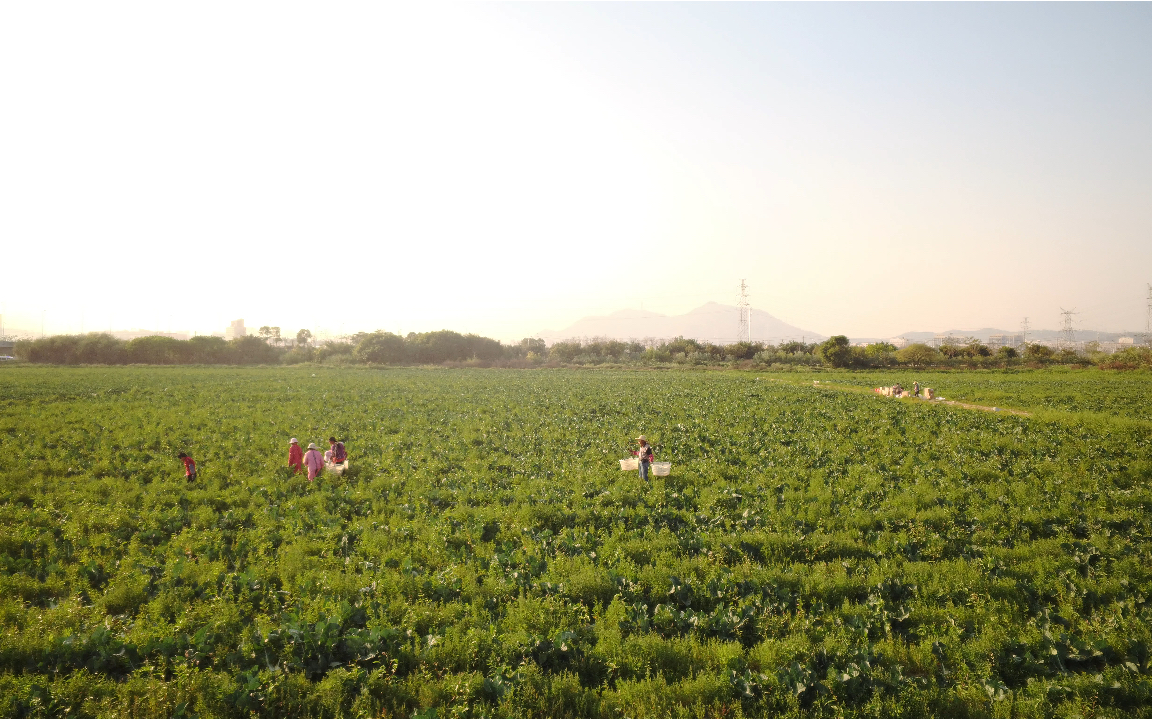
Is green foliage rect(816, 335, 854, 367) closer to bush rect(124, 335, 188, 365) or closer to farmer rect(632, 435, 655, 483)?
farmer rect(632, 435, 655, 483)

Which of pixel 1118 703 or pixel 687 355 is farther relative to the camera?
pixel 687 355

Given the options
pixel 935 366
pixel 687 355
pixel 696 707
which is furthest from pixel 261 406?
pixel 935 366

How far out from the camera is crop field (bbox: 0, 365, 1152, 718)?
21.6 ft

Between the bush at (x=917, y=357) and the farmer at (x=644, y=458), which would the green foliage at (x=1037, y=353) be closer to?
the bush at (x=917, y=357)

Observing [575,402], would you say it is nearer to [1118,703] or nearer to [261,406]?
[261,406]

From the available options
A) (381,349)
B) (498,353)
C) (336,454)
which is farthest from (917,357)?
(381,349)

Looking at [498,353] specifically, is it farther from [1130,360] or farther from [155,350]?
[1130,360]

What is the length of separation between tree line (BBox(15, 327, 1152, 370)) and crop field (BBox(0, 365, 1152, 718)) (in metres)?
75.0

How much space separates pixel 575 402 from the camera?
36.8 meters

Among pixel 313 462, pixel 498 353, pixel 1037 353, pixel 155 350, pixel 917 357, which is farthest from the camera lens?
pixel 498 353

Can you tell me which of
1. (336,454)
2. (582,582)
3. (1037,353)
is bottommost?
(582,582)

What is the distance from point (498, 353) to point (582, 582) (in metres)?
117

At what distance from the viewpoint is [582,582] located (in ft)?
29.9

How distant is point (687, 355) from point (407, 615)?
341ft
